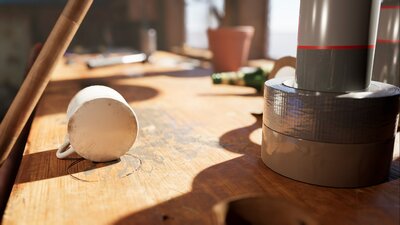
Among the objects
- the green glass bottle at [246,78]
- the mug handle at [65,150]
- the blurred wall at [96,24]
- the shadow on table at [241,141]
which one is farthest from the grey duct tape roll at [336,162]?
the blurred wall at [96,24]

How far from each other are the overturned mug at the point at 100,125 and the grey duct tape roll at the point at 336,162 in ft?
0.86

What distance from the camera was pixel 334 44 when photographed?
1.69 ft

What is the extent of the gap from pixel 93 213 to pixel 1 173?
31cm

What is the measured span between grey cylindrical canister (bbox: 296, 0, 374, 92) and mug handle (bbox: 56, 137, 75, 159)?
0.42 m

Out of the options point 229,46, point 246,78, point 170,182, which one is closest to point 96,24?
point 229,46

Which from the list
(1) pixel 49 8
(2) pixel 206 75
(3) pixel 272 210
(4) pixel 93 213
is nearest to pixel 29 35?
(1) pixel 49 8

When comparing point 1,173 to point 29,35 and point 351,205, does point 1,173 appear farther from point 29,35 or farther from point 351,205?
point 29,35

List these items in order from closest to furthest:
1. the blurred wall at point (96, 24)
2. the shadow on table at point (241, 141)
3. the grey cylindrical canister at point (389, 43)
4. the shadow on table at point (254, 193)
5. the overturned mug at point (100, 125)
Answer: the shadow on table at point (254, 193) < the overturned mug at point (100, 125) < the shadow on table at point (241, 141) < the grey cylindrical canister at point (389, 43) < the blurred wall at point (96, 24)

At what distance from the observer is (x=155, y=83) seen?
140cm

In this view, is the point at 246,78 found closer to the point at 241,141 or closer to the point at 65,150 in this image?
the point at 241,141

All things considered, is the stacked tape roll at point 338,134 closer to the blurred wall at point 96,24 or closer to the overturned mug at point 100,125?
the overturned mug at point 100,125

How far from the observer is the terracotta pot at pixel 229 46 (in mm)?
1594

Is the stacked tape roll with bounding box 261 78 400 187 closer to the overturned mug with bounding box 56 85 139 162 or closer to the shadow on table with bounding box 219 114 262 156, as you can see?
the shadow on table with bounding box 219 114 262 156

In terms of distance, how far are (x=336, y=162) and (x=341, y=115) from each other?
0.07 m
